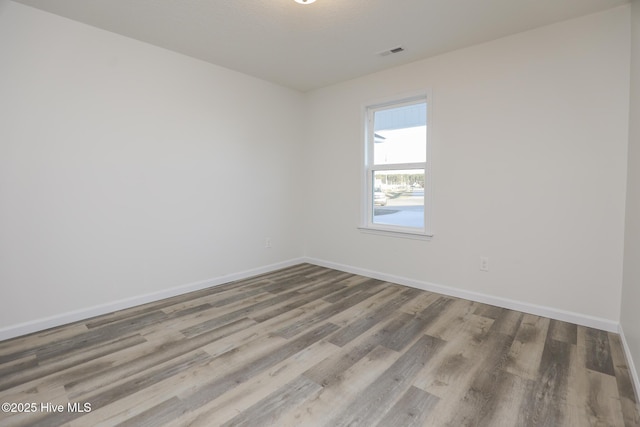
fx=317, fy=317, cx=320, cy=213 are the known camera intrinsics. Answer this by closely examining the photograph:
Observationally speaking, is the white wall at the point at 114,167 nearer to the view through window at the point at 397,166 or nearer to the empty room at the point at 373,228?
the empty room at the point at 373,228

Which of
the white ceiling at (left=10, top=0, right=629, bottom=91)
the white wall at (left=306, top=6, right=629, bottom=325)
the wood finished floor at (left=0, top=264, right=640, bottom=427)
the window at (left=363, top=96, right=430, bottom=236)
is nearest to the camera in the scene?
the wood finished floor at (left=0, top=264, right=640, bottom=427)

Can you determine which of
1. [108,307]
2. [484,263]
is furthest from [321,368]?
[108,307]

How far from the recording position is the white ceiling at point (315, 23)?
2418 millimetres

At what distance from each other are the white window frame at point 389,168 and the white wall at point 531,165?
9cm

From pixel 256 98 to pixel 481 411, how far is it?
3.88 m

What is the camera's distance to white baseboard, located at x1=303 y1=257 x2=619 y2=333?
8.55ft

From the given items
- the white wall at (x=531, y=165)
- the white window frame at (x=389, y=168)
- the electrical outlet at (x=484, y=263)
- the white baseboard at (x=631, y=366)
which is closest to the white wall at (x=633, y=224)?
the white baseboard at (x=631, y=366)

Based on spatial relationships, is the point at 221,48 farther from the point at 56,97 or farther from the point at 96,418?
the point at 96,418

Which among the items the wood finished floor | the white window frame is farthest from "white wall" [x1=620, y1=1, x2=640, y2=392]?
the white window frame

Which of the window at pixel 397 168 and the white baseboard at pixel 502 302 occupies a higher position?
the window at pixel 397 168

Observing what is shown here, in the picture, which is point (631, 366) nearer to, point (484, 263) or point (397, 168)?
point (484, 263)

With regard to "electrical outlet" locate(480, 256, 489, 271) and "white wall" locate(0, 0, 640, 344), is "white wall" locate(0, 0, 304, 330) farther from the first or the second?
"electrical outlet" locate(480, 256, 489, 271)

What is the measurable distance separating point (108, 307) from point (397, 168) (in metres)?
3.34

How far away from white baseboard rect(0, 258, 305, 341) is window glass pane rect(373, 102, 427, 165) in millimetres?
2264
